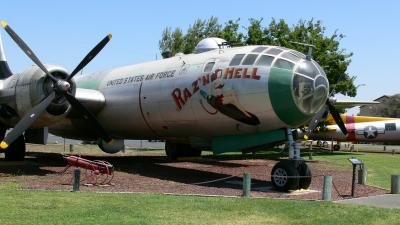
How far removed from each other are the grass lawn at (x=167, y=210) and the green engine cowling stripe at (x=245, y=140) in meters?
3.65

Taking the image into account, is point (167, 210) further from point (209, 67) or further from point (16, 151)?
point (16, 151)

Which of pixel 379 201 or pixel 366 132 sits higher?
pixel 366 132

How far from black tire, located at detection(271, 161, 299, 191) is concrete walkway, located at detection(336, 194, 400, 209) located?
1.95 meters

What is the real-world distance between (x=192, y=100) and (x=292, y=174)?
4.38m

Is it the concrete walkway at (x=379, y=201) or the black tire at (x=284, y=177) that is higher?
the black tire at (x=284, y=177)

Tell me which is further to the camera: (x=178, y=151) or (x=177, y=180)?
(x=178, y=151)

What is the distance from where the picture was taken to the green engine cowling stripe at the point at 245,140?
15.1 m

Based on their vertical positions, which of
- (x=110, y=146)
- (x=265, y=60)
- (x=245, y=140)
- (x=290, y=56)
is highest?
(x=290, y=56)

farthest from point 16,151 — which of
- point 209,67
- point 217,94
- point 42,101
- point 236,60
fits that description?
point 236,60

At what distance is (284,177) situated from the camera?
45.7ft

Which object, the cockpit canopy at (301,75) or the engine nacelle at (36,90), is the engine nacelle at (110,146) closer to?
the engine nacelle at (36,90)

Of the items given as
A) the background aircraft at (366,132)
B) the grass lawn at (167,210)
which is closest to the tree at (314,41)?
the background aircraft at (366,132)

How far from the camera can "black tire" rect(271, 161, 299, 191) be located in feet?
45.5

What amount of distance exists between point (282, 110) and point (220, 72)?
249 centimetres
